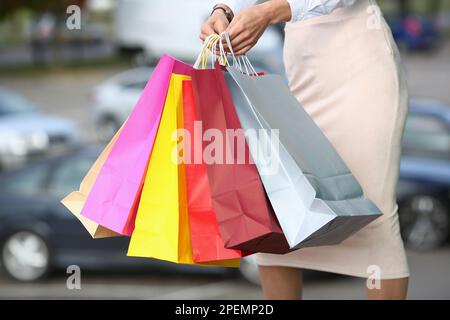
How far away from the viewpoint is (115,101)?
64.8 ft

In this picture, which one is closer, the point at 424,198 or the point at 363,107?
the point at 363,107

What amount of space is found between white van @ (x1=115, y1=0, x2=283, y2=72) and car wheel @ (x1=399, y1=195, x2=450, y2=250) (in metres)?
9.08

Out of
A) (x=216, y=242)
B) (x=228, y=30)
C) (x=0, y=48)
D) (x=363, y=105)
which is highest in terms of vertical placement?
(x=228, y=30)

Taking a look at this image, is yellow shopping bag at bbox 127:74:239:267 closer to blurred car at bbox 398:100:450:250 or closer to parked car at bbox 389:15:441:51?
blurred car at bbox 398:100:450:250

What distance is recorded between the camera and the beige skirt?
2.55 metres

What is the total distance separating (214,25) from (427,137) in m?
9.19

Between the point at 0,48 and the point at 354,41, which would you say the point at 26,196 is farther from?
the point at 0,48

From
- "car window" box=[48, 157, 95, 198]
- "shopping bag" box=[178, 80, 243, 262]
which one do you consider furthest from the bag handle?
"car window" box=[48, 157, 95, 198]

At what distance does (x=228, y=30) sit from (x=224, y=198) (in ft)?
1.30

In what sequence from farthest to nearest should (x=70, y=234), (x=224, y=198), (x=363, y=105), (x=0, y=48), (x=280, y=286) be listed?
(x=0, y=48)
(x=70, y=234)
(x=280, y=286)
(x=363, y=105)
(x=224, y=198)

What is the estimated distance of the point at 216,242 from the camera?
2311 millimetres

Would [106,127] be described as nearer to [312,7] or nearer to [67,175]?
[67,175]

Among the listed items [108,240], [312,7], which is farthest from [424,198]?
[312,7]
